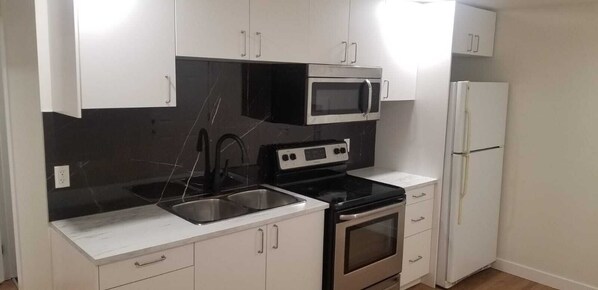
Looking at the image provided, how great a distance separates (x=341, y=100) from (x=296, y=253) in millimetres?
1011

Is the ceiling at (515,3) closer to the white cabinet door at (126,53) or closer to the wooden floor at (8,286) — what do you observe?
the white cabinet door at (126,53)

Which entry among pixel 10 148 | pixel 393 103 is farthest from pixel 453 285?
pixel 10 148

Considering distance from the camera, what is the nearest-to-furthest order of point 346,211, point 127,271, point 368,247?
point 127,271 → point 346,211 → point 368,247

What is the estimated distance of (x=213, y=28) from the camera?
7.59 feet

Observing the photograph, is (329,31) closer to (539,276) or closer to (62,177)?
(62,177)

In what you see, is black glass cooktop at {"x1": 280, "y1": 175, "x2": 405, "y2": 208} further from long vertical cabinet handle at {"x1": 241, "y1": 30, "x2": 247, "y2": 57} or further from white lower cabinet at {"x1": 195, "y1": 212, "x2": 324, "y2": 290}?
long vertical cabinet handle at {"x1": 241, "y1": 30, "x2": 247, "y2": 57}

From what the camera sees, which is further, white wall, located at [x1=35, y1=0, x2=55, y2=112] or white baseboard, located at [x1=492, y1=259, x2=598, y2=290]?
white baseboard, located at [x1=492, y1=259, x2=598, y2=290]

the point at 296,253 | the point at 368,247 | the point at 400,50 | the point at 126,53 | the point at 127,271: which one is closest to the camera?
the point at 127,271

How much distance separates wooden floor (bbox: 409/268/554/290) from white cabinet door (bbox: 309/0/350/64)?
6.11 ft

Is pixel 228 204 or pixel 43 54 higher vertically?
pixel 43 54

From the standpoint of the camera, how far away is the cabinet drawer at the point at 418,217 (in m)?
3.26

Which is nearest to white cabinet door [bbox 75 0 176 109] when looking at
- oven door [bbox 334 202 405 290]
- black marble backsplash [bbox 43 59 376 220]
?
black marble backsplash [bbox 43 59 376 220]

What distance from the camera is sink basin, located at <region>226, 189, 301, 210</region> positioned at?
284 centimetres

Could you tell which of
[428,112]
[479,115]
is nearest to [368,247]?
[428,112]
